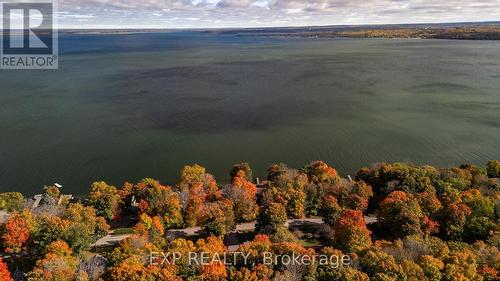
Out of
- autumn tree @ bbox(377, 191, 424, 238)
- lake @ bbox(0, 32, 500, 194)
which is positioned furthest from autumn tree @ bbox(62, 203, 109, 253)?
autumn tree @ bbox(377, 191, 424, 238)

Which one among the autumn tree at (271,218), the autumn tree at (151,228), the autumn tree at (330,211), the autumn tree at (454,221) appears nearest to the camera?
the autumn tree at (151,228)

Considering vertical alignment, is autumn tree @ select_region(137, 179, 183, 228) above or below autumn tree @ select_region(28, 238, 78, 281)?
above

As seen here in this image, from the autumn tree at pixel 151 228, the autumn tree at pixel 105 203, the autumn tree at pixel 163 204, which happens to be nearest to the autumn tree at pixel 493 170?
the autumn tree at pixel 163 204

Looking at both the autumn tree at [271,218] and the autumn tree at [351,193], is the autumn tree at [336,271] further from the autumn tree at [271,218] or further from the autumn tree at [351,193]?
the autumn tree at [351,193]

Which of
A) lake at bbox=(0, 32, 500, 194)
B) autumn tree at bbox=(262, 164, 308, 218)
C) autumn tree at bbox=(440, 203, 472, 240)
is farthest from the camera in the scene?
lake at bbox=(0, 32, 500, 194)

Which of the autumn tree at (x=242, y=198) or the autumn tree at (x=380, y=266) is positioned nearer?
the autumn tree at (x=380, y=266)

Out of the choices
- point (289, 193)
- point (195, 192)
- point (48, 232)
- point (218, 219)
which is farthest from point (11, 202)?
point (289, 193)

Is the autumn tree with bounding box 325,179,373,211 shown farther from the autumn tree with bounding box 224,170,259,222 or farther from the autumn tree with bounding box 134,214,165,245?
the autumn tree with bounding box 134,214,165,245
